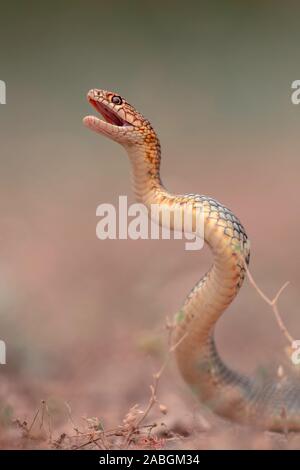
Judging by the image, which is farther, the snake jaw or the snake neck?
the snake jaw

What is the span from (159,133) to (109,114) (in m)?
4.22

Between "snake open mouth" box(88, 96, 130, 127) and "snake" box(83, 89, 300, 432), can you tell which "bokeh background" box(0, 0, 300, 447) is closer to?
"snake" box(83, 89, 300, 432)

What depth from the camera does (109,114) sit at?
12.1 feet

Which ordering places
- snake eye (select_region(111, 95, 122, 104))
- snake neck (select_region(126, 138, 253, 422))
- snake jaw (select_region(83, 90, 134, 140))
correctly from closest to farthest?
1. snake neck (select_region(126, 138, 253, 422))
2. snake jaw (select_region(83, 90, 134, 140))
3. snake eye (select_region(111, 95, 122, 104))

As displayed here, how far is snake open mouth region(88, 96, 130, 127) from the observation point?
143 inches

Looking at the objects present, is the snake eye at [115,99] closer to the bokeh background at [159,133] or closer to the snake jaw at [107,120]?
the snake jaw at [107,120]

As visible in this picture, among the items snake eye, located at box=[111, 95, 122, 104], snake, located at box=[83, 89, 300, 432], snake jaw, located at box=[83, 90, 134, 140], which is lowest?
snake, located at box=[83, 89, 300, 432]

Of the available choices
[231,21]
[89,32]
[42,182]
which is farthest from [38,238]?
[231,21]

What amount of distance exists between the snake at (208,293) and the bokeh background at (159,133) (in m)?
1.99

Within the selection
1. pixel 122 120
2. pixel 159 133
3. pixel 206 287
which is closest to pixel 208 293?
pixel 206 287

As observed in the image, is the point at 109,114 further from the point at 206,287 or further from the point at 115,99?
the point at 206,287

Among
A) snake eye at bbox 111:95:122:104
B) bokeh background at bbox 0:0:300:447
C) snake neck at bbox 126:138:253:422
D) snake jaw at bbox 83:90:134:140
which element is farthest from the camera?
bokeh background at bbox 0:0:300:447

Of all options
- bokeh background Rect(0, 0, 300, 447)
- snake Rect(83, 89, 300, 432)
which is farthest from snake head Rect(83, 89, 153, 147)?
bokeh background Rect(0, 0, 300, 447)

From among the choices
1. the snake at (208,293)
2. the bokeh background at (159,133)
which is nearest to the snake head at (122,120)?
the snake at (208,293)
